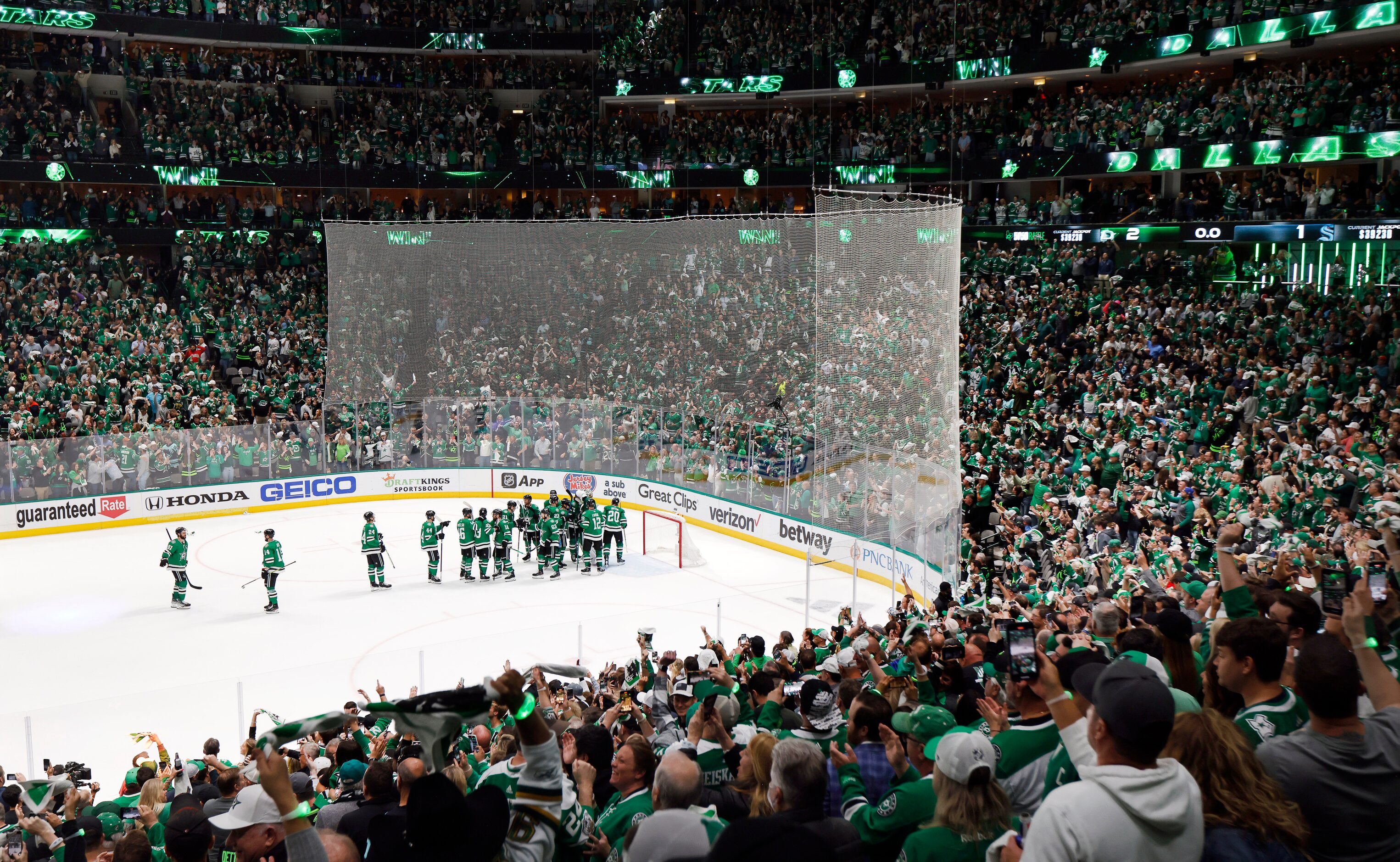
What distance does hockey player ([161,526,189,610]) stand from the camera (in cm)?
1662

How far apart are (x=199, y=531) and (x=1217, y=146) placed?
2173cm

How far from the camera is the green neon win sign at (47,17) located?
2836 cm

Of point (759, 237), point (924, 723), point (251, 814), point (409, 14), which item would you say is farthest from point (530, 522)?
point (409, 14)

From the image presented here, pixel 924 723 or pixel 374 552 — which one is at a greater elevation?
pixel 924 723

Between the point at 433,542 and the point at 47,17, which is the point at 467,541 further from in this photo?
the point at 47,17

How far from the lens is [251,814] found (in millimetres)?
3158

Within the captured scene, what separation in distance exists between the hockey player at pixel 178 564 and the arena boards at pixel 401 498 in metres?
5.74

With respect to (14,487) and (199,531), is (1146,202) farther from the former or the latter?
(14,487)

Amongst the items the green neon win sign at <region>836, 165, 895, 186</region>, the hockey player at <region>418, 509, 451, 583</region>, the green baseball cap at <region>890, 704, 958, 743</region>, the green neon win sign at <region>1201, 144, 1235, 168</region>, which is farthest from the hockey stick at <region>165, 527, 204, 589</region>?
the green neon win sign at <region>1201, 144, 1235, 168</region>

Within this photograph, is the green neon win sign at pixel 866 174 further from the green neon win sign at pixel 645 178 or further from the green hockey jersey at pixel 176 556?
the green hockey jersey at pixel 176 556

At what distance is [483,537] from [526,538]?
1245mm

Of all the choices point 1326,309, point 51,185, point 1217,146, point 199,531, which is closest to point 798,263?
point 1326,309

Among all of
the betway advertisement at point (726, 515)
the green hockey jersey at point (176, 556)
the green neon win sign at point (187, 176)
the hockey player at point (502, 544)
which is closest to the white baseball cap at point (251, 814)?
the betway advertisement at point (726, 515)

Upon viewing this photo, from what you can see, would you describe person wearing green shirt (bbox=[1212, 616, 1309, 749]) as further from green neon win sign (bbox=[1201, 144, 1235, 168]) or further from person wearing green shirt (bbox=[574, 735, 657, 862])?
green neon win sign (bbox=[1201, 144, 1235, 168])
